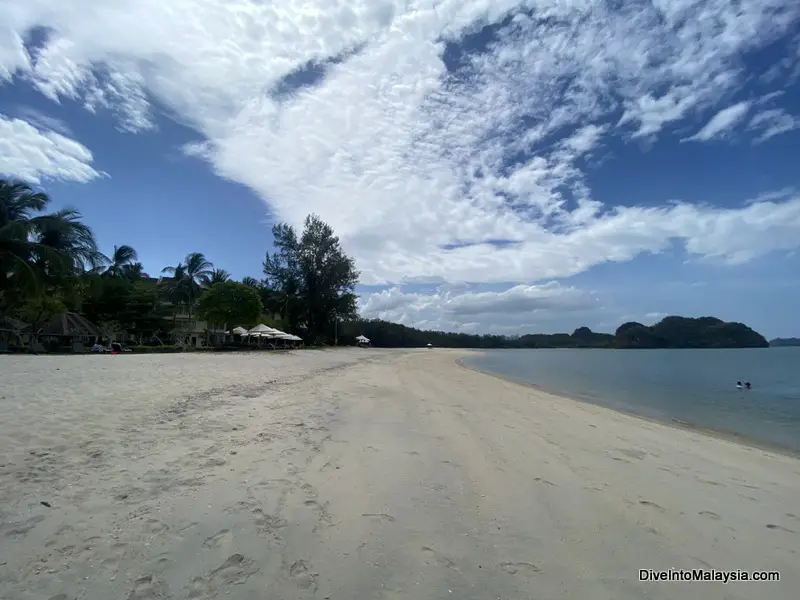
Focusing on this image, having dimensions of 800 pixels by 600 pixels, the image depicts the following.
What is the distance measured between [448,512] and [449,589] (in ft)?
3.82

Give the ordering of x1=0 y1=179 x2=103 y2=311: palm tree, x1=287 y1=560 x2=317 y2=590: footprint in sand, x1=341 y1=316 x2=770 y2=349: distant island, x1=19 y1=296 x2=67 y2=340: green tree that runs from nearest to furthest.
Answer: x1=287 y1=560 x2=317 y2=590: footprint in sand
x1=0 y1=179 x2=103 y2=311: palm tree
x1=19 y1=296 x2=67 y2=340: green tree
x1=341 y1=316 x2=770 y2=349: distant island

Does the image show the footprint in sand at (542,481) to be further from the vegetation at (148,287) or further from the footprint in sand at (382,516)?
the vegetation at (148,287)

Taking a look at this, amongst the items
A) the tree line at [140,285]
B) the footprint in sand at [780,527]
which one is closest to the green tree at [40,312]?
the tree line at [140,285]

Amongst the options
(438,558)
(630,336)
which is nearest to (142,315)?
(438,558)

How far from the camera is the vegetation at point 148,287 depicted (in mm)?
25938

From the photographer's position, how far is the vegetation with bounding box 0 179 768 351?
25938 mm

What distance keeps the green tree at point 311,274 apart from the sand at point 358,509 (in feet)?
152

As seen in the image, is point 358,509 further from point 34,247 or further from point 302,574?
point 34,247

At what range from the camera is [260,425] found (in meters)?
6.91

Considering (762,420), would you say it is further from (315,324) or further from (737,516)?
(315,324)

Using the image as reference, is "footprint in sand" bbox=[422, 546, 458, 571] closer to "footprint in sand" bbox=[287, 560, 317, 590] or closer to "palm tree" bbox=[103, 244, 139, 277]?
"footprint in sand" bbox=[287, 560, 317, 590]

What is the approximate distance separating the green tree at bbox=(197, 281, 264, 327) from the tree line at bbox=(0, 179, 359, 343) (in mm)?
88

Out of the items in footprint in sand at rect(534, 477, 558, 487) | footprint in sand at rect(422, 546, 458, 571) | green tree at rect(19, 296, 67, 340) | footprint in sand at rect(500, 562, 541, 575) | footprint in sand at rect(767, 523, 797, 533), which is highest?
green tree at rect(19, 296, 67, 340)

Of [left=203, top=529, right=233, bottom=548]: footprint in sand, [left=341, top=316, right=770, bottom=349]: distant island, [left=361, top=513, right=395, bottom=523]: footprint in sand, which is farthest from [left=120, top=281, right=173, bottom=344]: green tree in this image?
[left=361, top=513, right=395, bottom=523]: footprint in sand
